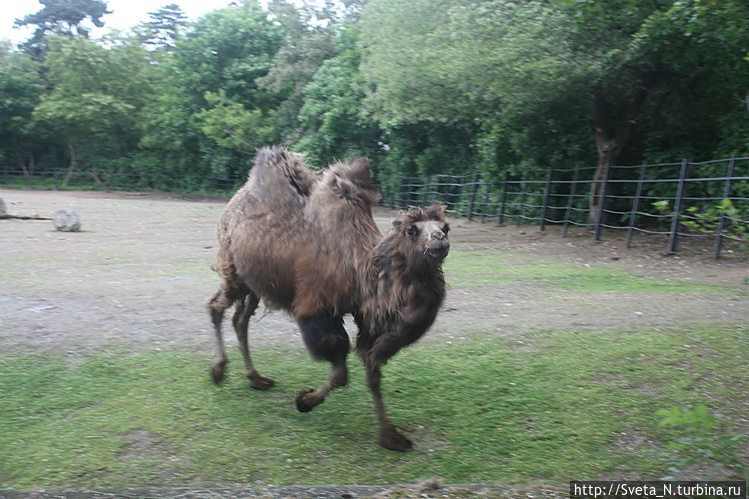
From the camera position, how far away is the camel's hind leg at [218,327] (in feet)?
16.4

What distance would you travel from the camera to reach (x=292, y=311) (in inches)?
176

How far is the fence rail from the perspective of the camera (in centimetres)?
1266

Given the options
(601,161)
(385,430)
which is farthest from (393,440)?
(601,161)

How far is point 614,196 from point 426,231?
495 inches

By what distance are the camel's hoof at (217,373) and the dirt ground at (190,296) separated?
0.53 m

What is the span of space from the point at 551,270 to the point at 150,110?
3362 centimetres

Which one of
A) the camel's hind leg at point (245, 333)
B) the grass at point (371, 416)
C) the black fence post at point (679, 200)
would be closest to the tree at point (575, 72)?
the black fence post at point (679, 200)

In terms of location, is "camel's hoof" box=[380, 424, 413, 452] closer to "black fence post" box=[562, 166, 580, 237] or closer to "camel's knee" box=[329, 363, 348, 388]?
"camel's knee" box=[329, 363, 348, 388]

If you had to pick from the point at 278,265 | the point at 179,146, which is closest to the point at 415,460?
the point at 278,265

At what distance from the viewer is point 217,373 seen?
197 inches

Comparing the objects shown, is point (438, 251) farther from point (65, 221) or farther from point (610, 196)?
point (65, 221)

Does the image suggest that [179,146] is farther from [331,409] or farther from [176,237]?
[331,409]

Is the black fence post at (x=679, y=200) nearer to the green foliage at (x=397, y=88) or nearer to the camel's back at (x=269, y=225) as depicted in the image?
the green foliage at (x=397, y=88)

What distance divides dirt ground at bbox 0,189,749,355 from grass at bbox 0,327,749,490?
658mm
